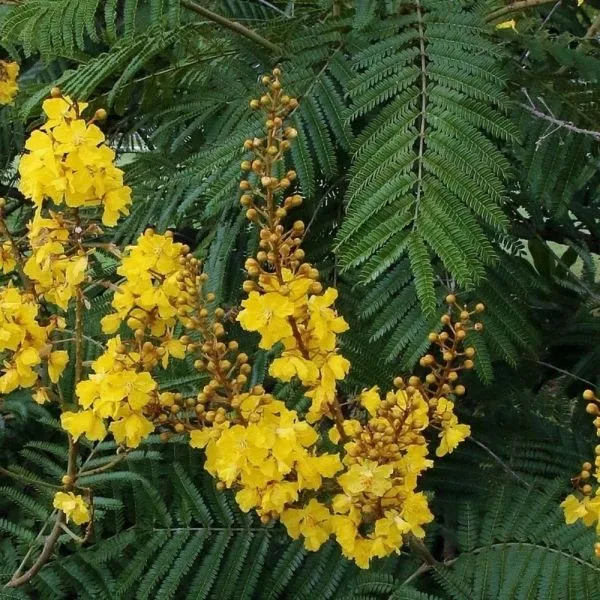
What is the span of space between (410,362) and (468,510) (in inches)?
11.1

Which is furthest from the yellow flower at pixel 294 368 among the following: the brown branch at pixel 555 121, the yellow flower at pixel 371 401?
the brown branch at pixel 555 121

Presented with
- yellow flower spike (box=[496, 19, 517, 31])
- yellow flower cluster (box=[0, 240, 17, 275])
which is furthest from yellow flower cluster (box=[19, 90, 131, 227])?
yellow flower spike (box=[496, 19, 517, 31])

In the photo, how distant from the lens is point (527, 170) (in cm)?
119

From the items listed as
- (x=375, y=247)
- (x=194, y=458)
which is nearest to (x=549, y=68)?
(x=375, y=247)

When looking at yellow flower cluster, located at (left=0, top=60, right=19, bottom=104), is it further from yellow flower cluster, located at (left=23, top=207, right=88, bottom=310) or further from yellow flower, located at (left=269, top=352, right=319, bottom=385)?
yellow flower, located at (left=269, top=352, right=319, bottom=385)

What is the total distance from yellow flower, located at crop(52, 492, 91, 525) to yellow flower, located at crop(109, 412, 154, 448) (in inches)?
5.0

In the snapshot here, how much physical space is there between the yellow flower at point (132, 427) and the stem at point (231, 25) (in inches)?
22.7

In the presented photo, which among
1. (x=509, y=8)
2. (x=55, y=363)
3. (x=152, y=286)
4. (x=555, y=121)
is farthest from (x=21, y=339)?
(x=509, y=8)

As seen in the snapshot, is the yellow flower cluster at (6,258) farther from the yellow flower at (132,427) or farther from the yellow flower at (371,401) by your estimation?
the yellow flower at (371,401)

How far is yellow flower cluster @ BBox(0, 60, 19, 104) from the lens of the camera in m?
1.47

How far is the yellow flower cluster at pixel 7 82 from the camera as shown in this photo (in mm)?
1473

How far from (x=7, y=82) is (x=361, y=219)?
0.87 meters

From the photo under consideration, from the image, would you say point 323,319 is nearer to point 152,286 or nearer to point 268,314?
point 268,314

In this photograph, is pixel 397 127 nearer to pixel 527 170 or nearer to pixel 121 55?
pixel 527 170
